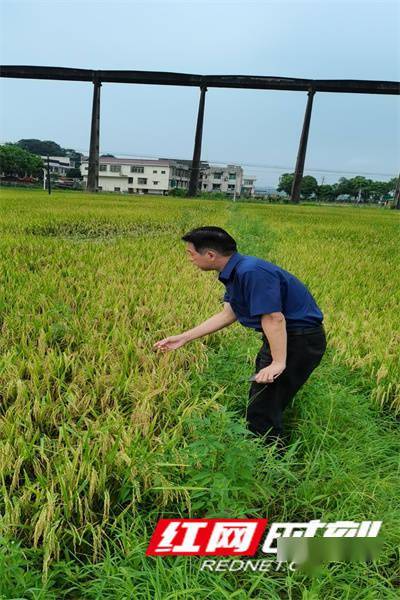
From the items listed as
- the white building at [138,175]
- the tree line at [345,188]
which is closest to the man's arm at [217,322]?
the white building at [138,175]

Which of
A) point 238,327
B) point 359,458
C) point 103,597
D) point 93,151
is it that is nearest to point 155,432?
point 103,597

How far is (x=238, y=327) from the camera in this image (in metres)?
2.94

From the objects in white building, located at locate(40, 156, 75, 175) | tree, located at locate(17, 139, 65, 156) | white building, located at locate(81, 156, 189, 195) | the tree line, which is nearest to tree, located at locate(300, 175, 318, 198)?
the tree line

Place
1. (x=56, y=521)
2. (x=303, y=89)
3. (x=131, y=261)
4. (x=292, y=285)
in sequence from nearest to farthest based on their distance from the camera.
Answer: (x=56, y=521) < (x=292, y=285) < (x=131, y=261) < (x=303, y=89)

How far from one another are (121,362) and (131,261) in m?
2.66

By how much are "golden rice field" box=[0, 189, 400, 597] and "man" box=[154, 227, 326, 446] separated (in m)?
0.23

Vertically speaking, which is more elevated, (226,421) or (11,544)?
(226,421)

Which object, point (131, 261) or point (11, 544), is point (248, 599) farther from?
point (131, 261)

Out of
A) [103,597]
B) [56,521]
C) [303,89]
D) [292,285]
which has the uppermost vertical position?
[303,89]

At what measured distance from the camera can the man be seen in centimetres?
152

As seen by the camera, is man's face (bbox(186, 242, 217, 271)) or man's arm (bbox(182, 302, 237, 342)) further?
man's arm (bbox(182, 302, 237, 342))

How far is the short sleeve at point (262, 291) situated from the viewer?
1486 millimetres

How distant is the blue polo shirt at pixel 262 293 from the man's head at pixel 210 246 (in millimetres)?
46

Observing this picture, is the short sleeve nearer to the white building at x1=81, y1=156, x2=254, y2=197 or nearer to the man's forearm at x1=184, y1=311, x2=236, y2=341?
the man's forearm at x1=184, y1=311, x2=236, y2=341
